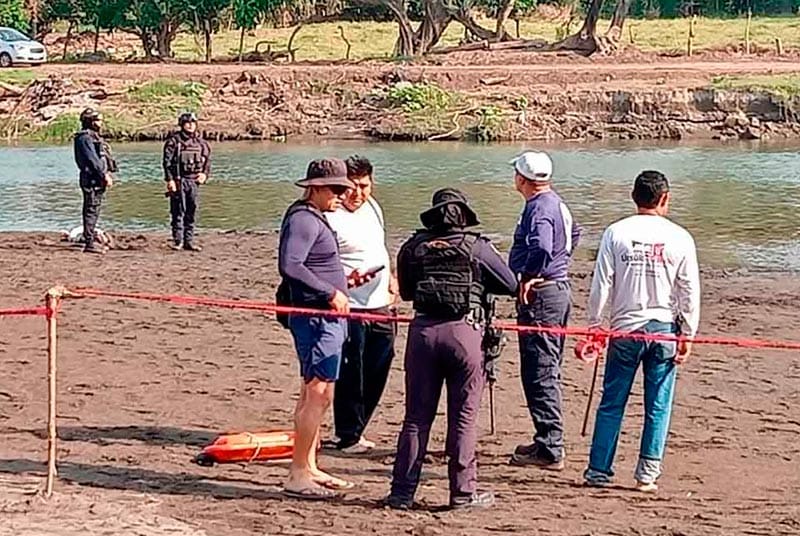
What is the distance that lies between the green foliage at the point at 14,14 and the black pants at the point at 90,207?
45.8 metres

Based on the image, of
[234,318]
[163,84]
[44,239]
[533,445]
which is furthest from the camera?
[163,84]

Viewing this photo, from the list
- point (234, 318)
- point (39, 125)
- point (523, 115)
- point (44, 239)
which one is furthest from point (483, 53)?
point (234, 318)

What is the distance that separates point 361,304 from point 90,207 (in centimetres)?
1060

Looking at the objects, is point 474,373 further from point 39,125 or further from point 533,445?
point 39,125

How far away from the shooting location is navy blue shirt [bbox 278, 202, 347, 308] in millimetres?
8469

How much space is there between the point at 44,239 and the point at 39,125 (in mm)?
23212

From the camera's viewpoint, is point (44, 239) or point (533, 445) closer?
point (533, 445)

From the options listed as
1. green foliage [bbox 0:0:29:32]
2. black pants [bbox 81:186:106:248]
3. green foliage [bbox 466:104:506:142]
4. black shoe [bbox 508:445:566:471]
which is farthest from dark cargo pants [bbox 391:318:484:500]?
green foliage [bbox 0:0:29:32]

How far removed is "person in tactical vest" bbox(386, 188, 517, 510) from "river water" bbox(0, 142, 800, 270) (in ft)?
40.0

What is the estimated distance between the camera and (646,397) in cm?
881

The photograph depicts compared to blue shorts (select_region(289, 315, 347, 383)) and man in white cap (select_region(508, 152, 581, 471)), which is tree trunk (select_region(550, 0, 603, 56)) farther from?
blue shorts (select_region(289, 315, 347, 383))

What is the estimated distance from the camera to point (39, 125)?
4384 cm

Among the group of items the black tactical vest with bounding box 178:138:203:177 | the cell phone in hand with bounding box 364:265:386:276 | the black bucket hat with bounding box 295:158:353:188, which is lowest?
the black tactical vest with bounding box 178:138:203:177

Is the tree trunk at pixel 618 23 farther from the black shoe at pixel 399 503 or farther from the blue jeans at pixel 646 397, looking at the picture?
the black shoe at pixel 399 503
